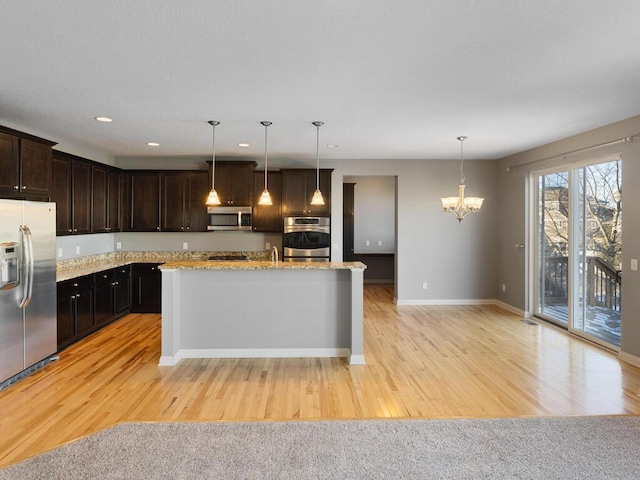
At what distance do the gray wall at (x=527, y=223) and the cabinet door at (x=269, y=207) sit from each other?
3.87 metres

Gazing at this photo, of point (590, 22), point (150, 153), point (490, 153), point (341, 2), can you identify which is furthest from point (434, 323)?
point (150, 153)

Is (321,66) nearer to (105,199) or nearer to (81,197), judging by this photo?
(81,197)

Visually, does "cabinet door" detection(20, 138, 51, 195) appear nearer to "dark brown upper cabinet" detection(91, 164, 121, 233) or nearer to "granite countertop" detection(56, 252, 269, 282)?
"dark brown upper cabinet" detection(91, 164, 121, 233)

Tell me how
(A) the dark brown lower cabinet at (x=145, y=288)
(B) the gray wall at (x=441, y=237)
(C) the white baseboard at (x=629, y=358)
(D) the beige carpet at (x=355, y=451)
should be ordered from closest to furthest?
(D) the beige carpet at (x=355, y=451), (C) the white baseboard at (x=629, y=358), (A) the dark brown lower cabinet at (x=145, y=288), (B) the gray wall at (x=441, y=237)

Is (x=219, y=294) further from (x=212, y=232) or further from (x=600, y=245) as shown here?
(x=600, y=245)

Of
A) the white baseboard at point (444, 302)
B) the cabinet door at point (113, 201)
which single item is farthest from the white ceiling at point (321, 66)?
the white baseboard at point (444, 302)

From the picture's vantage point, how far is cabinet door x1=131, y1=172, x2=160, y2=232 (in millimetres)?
6574

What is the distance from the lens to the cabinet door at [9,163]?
3.59m

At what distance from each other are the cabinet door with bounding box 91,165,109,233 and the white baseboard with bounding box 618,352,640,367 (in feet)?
22.6

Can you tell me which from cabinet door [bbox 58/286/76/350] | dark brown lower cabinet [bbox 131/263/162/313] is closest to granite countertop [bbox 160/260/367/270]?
cabinet door [bbox 58/286/76/350]

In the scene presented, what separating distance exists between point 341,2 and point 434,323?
4.71m

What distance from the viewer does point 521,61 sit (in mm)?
2723

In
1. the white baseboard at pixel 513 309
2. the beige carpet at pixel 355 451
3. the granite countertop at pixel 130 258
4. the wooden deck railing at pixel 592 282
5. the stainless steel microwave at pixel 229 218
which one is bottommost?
the beige carpet at pixel 355 451

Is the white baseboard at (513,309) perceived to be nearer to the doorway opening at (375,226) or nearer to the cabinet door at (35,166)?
the doorway opening at (375,226)
